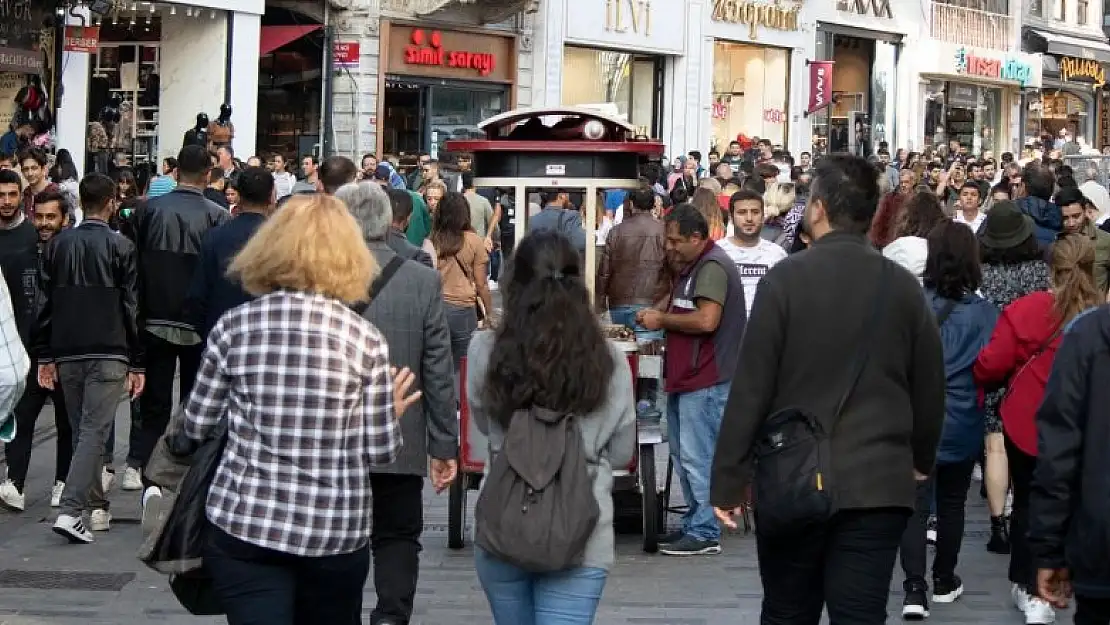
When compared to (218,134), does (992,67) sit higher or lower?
higher

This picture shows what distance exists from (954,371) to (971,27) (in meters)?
38.1

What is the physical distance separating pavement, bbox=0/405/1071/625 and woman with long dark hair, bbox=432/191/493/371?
2725mm

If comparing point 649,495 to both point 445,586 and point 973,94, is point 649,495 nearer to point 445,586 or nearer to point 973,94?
point 445,586

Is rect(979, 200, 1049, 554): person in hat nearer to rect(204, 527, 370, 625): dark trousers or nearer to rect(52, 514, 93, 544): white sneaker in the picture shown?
rect(52, 514, 93, 544): white sneaker

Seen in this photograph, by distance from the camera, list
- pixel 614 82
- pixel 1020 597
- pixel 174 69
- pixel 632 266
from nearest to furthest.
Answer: pixel 1020 597 → pixel 632 266 → pixel 174 69 → pixel 614 82

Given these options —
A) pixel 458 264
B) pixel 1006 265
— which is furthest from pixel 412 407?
pixel 458 264

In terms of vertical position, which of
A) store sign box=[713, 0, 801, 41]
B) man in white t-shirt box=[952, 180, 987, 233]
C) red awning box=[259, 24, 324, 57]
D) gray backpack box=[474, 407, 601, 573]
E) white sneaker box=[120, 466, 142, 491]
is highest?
store sign box=[713, 0, 801, 41]

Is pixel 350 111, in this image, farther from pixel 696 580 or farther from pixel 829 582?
pixel 829 582

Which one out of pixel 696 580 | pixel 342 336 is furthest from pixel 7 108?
pixel 342 336

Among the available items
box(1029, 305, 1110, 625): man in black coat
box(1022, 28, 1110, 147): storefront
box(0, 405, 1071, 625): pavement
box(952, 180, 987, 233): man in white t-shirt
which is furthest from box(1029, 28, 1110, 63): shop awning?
box(1029, 305, 1110, 625): man in black coat

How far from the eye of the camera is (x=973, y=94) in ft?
150

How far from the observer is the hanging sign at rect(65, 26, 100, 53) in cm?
2316

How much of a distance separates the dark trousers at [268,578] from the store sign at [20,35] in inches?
706

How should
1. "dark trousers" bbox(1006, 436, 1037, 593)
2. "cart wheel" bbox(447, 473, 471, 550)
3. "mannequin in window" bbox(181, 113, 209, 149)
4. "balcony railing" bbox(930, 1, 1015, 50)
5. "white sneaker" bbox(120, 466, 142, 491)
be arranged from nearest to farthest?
1. "dark trousers" bbox(1006, 436, 1037, 593)
2. "cart wheel" bbox(447, 473, 471, 550)
3. "white sneaker" bbox(120, 466, 142, 491)
4. "mannequin in window" bbox(181, 113, 209, 149)
5. "balcony railing" bbox(930, 1, 1015, 50)
